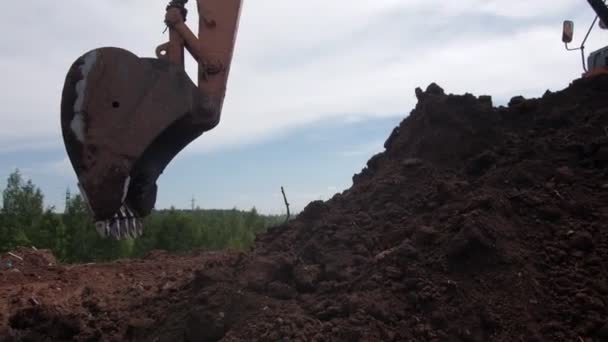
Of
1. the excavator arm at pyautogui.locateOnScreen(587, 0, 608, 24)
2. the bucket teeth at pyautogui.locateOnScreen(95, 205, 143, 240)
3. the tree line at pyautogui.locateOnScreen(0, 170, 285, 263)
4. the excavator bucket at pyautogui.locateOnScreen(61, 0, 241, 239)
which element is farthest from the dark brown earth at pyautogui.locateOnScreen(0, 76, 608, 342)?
the tree line at pyautogui.locateOnScreen(0, 170, 285, 263)

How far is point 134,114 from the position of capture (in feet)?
13.8

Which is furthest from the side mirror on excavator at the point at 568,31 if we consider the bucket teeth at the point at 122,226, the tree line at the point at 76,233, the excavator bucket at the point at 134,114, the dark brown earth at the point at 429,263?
the tree line at the point at 76,233

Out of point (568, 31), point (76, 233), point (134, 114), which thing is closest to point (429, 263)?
point (134, 114)

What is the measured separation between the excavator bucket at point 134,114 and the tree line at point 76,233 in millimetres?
17710

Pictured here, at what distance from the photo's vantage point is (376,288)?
4074mm

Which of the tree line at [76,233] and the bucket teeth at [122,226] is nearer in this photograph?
the bucket teeth at [122,226]

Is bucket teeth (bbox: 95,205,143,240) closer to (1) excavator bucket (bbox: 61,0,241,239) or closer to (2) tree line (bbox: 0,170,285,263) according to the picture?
(1) excavator bucket (bbox: 61,0,241,239)

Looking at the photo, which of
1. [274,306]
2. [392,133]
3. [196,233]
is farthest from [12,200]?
[274,306]

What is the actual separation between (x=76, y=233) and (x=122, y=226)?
72.0 ft

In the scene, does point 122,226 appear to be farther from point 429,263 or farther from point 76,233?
point 76,233

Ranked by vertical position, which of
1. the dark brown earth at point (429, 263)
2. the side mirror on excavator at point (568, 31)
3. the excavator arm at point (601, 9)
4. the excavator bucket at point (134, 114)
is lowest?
the dark brown earth at point (429, 263)

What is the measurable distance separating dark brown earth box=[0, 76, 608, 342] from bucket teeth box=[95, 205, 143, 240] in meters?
0.70

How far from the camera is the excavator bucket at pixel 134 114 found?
13.4 ft

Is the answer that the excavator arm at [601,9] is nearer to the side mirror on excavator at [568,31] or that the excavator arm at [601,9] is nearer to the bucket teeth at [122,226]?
the side mirror on excavator at [568,31]
